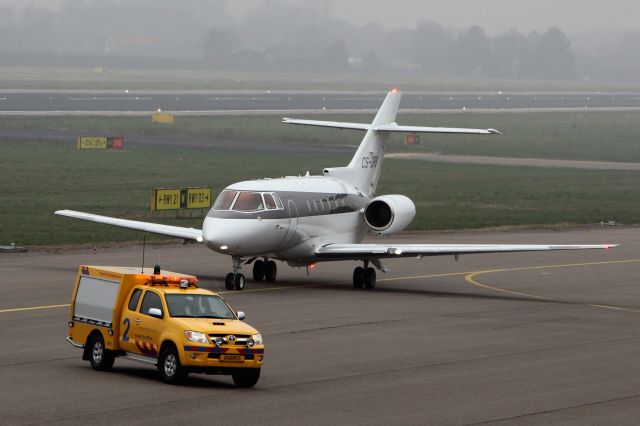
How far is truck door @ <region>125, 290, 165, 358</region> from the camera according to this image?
25.0m

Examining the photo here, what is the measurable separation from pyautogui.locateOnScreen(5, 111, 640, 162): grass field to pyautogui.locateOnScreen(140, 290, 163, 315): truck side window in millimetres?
77417

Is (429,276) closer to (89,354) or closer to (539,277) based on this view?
(539,277)

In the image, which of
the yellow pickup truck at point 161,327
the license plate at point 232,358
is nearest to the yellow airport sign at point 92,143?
the yellow pickup truck at point 161,327

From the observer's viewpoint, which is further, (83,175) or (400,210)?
(83,175)

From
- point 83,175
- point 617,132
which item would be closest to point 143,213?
point 83,175

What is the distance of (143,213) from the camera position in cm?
5978

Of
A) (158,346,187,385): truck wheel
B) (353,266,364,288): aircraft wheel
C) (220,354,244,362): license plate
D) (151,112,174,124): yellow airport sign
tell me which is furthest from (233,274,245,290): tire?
(151,112,174,124): yellow airport sign

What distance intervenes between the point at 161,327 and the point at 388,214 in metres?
19.9

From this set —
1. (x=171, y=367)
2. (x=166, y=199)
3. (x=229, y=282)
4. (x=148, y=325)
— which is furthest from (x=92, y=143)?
(x=171, y=367)

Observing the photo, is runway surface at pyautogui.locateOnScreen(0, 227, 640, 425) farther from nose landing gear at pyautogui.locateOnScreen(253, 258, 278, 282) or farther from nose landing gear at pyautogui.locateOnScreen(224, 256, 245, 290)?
nose landing gear at pyautogui.locateOnScreen(253, 258, 278, 282)

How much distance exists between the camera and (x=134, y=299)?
25.9 meters

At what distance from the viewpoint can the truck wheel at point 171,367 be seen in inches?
961

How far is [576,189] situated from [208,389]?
56365 millimetres

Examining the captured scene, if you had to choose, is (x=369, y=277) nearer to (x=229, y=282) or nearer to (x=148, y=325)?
(x=229, y=282)
